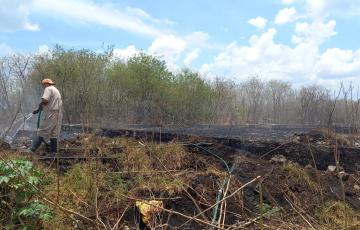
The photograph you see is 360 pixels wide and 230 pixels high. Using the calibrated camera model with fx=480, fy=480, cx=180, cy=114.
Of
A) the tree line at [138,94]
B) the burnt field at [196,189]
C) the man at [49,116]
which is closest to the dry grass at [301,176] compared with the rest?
the burnt field at [196,189]

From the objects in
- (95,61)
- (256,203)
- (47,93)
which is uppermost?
(95,61)

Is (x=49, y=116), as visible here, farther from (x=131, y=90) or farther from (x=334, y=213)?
(x=131, y=90)

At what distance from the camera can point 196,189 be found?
19.9ft

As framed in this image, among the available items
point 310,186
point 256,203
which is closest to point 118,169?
point 256,203

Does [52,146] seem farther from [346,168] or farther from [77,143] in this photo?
[346,168]

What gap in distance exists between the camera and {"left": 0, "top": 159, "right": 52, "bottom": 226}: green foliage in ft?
15.9

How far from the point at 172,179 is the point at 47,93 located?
401 cm

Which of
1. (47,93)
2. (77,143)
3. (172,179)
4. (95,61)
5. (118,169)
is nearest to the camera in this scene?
(172,179)

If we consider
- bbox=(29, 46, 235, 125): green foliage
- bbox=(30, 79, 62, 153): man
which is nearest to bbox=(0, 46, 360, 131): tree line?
bbox=(29, 46, 235, 125): green foliage

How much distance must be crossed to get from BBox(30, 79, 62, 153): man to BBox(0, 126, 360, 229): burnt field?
1.05ft

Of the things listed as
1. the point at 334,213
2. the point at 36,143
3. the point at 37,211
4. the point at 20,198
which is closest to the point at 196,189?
the point at 334,213

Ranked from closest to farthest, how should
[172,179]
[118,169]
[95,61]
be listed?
1. [172,179]
2. [118,169]
3. [95,61]

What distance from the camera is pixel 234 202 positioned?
577cm

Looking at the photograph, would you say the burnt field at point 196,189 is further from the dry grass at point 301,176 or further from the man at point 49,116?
the man at point 49,116
